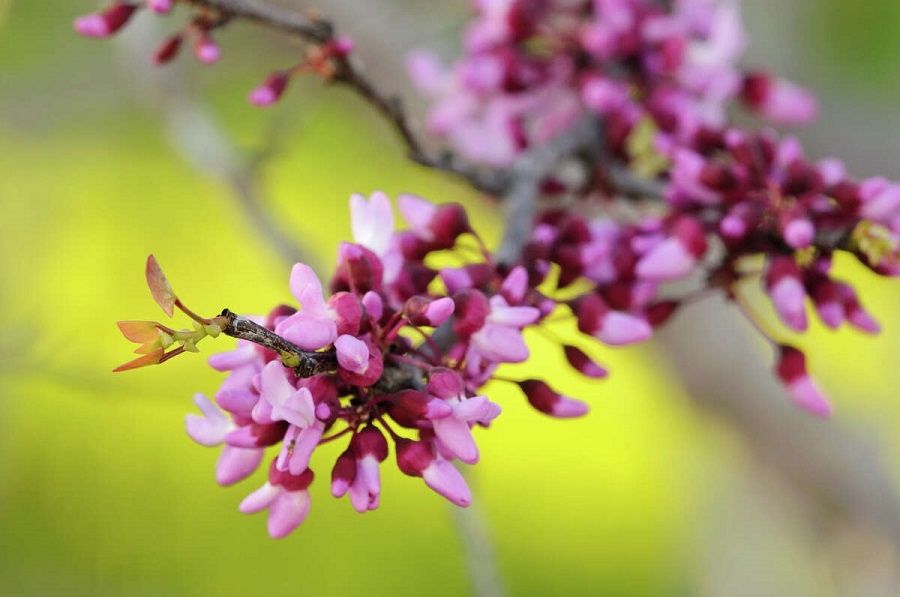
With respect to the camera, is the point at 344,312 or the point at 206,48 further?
the point at 206,48

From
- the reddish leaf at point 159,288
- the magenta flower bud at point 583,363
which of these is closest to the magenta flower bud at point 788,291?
the magenta flower bud at point 583,363

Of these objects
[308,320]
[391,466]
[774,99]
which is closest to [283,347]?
[308,320]

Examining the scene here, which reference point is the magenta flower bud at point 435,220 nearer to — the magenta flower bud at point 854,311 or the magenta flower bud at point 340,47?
the magenta flower bud at point 340,47

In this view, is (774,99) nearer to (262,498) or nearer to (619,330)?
(619,330)

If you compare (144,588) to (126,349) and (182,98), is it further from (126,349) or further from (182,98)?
(182,98)

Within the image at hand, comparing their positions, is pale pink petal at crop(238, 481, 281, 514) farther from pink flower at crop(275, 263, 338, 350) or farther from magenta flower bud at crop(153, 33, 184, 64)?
magenta flower bud at crop(153, 33, 184, 64)

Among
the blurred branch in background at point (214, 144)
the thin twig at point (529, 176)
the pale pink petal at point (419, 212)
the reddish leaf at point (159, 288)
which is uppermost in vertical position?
the reddish leaf at point (159, 288)
